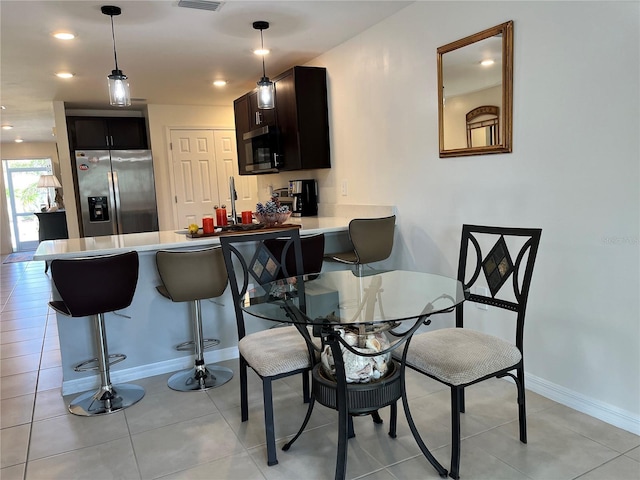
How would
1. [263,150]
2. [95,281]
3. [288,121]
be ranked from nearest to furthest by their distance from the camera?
1. [95,281]
2. [288,121]
3. [263,150]

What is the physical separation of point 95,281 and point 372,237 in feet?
5.83

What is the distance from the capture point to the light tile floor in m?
1.98

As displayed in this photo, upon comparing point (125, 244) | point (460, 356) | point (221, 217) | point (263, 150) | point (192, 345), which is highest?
point (263, 150)

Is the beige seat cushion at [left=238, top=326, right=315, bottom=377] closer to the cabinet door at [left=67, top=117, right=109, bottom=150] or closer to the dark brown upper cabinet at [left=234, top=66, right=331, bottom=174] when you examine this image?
the dark brown upper cabinet at [left=234, top=66, right=331, bottom=174]

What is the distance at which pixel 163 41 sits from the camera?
3568mm

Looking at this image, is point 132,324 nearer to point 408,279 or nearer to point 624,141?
point 408,279

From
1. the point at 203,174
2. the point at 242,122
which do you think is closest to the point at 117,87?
the point at 242,122

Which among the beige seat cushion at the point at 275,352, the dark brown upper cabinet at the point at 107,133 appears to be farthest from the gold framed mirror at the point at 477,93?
the dark brown upper cabinet at the point at 107,133

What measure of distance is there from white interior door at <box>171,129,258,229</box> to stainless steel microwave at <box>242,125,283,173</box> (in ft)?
4.55

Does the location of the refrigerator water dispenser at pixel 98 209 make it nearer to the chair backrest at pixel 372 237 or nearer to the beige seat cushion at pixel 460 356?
the chair backrest at pixel 372 237

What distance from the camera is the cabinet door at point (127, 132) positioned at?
649 cm

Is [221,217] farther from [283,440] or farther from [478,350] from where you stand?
[478,350]

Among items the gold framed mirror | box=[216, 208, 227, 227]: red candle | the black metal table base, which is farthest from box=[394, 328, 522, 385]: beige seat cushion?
box=[216, 208, 227, 227]: red candle

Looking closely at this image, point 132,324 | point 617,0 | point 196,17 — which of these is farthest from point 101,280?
point 617,0
